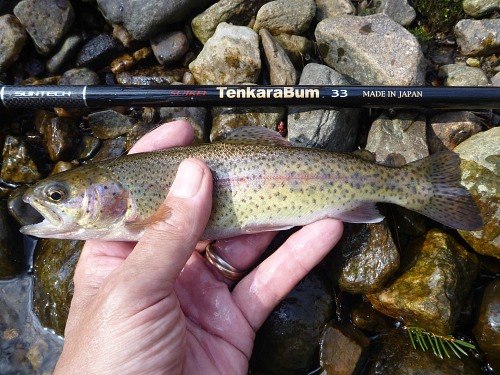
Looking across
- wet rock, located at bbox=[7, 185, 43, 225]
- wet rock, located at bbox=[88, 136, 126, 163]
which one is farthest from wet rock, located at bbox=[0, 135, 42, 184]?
wet rock, located at bbox=[88, 136, 126, 163]

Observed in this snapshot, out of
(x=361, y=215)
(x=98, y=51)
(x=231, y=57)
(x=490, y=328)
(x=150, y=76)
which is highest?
(x=98, y=51)

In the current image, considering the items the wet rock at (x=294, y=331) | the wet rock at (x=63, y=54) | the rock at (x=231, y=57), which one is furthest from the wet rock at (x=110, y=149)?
the wet rock at (x=294, y=331)

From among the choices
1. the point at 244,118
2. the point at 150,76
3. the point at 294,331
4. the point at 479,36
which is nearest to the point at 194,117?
the point at 244,118

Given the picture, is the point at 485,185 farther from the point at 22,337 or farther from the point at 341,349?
the point at 22,337

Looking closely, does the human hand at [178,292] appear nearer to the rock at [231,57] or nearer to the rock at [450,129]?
the rock at [231,57]

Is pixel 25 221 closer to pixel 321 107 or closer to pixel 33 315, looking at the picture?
pixel 33 315

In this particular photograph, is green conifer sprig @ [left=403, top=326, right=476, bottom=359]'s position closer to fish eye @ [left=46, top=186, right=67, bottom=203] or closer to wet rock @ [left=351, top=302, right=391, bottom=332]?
wet rock @ [left=351, top=302, right=391, bottom=332]
